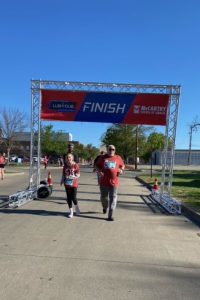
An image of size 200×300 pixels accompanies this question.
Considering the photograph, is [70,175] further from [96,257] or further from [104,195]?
[96,257]

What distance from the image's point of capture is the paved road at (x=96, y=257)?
593 centimetres

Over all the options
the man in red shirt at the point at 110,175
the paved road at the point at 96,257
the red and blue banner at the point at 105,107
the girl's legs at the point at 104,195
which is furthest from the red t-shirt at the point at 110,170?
the red and blue banner at the point at 105,107

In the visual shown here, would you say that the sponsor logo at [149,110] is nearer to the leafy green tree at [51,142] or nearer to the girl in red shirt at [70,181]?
the girl in red shirt at [70,181]

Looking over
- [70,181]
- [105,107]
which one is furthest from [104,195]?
[105,107]

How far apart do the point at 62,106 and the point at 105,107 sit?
1.47 metres

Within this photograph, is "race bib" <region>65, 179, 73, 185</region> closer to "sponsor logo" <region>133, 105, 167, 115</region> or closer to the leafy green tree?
"sponsor logo" <region>133, 105, 167, 115</region>

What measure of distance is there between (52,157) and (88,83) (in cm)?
8569

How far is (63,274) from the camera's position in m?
6.60

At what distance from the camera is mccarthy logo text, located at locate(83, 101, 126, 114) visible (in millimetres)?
16344

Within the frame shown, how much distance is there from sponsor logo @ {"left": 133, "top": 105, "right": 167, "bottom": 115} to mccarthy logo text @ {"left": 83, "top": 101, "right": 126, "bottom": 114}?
0.46 m

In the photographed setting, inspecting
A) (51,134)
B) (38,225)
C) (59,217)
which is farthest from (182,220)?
(51,134)

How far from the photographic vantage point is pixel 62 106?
1658 centimetres

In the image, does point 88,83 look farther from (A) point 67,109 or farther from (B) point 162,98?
(B) point 162,98

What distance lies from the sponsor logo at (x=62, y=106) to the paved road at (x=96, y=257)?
4.68 metres
